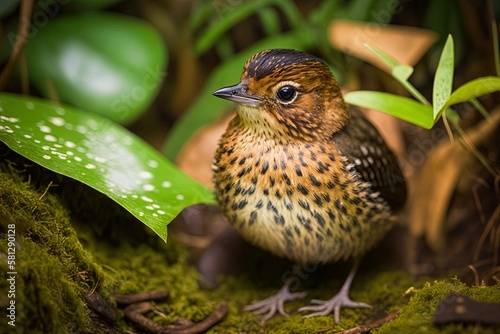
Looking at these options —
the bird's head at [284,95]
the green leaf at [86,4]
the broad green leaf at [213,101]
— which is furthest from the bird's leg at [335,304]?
the green leaf at [86,4]

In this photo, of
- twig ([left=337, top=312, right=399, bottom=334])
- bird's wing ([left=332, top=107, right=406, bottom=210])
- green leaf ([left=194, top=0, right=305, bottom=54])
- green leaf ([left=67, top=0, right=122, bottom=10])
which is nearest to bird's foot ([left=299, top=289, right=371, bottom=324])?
twig ([left=337, top=312, right=399, bottom=334])

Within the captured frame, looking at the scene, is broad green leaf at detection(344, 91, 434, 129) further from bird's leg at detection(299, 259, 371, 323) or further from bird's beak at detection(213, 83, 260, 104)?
bird's leg at detection(299, 259, 371, 323)

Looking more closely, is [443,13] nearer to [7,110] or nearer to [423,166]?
[423,166]

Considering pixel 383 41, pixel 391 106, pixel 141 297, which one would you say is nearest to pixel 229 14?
pixel 383 41

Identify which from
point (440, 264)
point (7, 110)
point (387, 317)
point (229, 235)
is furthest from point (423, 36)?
point (7, 110)

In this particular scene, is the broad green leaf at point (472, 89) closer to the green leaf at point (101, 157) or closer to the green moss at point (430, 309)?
the green moss at point (430, 309)

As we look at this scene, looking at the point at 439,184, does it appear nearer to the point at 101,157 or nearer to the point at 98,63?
the point at 101,157

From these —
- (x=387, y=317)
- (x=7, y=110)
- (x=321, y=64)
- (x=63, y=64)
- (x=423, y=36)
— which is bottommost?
(x=387, y=317)
